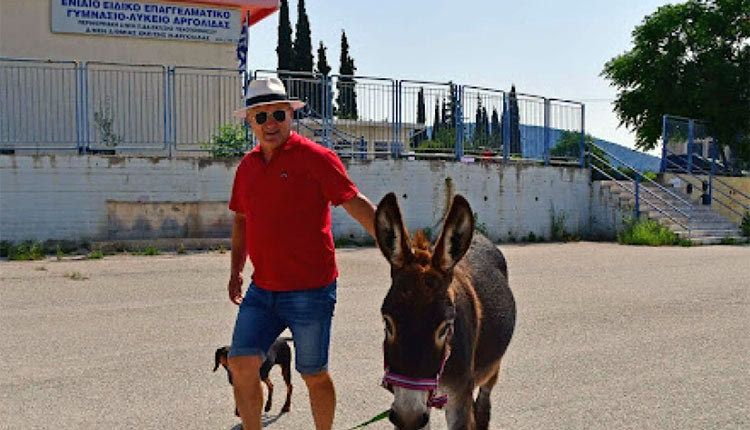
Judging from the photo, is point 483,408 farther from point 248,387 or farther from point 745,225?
point 745,225

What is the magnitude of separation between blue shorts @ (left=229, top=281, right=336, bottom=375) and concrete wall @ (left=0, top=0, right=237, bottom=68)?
1778 cm

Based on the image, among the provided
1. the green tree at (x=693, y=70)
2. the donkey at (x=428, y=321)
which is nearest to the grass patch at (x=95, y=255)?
the donkey at (x=428, y=321)

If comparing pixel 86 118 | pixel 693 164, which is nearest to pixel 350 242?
pixel 86 118

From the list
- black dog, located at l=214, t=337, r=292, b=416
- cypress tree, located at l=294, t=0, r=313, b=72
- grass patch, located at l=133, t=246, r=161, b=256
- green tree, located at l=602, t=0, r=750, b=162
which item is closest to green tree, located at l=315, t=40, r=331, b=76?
cypress tree, located at l=294, t=0, r=313, b=72

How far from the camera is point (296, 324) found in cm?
412

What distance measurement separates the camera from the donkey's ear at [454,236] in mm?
3121

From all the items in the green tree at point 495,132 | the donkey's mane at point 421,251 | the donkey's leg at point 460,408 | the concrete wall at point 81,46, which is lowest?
the donkey's leg at point 460,408

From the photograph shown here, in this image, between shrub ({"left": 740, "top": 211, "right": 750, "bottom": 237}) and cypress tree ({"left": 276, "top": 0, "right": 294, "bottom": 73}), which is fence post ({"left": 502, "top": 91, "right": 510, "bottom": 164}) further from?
cypress tree ({"left": 276, "top": 0, "right": 294, "bottom": 73})

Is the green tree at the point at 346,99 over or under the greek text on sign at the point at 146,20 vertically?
under

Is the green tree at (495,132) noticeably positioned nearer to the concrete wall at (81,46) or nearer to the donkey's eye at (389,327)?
the concrete wall at (81,46)

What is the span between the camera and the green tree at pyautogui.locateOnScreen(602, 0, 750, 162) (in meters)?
28.3

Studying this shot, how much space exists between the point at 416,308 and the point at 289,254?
126 centimetres

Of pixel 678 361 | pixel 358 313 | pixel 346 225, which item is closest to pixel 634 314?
pixel 678 361

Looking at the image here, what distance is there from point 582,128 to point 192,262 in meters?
13.9
